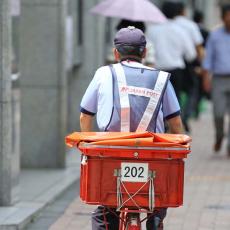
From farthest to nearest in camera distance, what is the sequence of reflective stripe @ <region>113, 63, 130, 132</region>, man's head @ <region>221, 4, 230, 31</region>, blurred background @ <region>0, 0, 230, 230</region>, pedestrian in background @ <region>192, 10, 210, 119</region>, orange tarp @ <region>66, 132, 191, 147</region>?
pedestrian in background @ <region>192, 10, 210, 119</region>, man's head @ <region>221, 4, 230, 31</region>, blurred background @ <region>0, 0, 230, 230</region>, reflective stripe @ <region>113, 63, 130, 132</region>, orange tarp @ <region>66, 132, 191, 147</region>

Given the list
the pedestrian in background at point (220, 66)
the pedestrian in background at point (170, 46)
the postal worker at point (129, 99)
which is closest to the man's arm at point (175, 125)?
the postal worker at point (129, 99)

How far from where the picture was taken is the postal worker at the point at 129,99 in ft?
21.1

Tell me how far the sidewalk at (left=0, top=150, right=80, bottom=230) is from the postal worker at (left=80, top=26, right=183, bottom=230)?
2.27 m

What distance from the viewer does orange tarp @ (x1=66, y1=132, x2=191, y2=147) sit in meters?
6.03

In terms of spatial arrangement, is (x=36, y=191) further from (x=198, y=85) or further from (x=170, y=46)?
(x=198, y=85)

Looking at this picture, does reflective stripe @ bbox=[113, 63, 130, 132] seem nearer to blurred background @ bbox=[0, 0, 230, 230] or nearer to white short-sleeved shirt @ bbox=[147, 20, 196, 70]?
blurred background @ bbox=[0, 0, 230, 230]

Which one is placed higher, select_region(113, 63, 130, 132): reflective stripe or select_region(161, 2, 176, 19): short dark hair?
select_region(161, 2, 176, 19): short dark hair

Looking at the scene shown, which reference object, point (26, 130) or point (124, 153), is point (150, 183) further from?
point (26, 130)

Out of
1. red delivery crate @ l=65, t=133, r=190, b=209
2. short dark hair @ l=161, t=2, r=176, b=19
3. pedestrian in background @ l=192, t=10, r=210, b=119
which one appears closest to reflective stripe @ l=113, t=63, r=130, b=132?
red delivery crate @ l=65, t=133, r=190, b=209

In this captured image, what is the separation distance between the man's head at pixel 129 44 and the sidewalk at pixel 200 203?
2.74 meters

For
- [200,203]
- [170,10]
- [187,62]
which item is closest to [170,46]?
[170,10]

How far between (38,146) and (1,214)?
3.39 metres

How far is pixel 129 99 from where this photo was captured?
643 cm

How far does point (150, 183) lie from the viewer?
20.0ft
